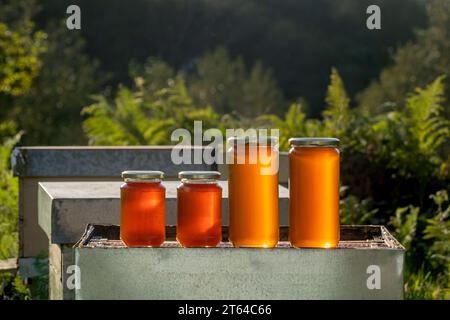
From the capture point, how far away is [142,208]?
2533mm

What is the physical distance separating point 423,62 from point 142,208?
20768mm

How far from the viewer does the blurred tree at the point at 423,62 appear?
866 inches

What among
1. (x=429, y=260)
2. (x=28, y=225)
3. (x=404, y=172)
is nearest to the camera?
(x=28, y=225)

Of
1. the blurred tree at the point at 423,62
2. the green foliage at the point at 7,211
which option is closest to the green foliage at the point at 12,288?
the green foliage at the point at 7,211

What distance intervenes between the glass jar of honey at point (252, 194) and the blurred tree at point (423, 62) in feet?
64.0

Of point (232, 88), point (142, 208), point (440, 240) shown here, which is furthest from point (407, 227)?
point (232, 88)

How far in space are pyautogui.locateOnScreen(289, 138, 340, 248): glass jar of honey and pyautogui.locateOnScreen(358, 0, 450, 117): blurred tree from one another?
1948 centimetres

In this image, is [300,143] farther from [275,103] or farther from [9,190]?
[275,103]

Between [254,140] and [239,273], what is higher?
[254,140]

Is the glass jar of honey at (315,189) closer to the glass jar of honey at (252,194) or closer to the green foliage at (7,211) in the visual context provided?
the glass jar of honey at (252,194)

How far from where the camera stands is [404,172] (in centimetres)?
745

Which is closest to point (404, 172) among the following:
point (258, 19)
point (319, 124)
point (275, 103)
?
point (319, 124)

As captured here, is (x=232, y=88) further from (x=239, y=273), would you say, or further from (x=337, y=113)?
(x=239, y=273)
